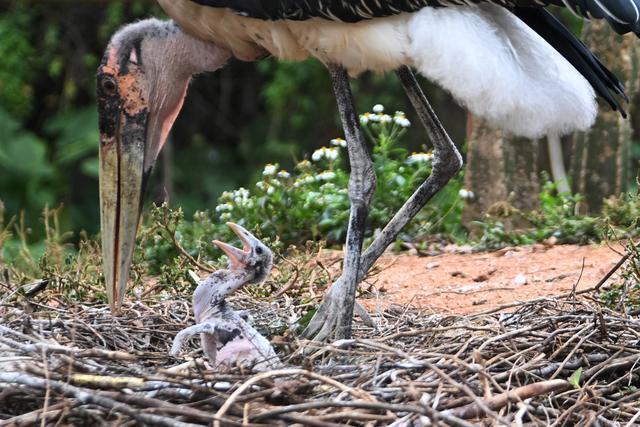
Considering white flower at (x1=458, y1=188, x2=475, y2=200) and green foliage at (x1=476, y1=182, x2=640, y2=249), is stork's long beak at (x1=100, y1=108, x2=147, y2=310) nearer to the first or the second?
green foliage at (x1=476, y1=182, x2=640, y2=249)

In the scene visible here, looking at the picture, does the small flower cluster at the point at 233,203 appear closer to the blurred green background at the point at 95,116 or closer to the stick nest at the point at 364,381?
the stick nest at the point at 364,381

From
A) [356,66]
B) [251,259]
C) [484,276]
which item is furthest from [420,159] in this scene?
[251,259]

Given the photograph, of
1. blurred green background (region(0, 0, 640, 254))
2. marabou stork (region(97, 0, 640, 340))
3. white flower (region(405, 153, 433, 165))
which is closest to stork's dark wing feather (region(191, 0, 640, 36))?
marabou stork (region(97, 0, 640, 340))

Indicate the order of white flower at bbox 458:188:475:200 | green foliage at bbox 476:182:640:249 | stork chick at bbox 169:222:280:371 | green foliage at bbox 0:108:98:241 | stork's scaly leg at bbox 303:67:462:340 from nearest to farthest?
stork chick at bbox 169:222:280:371 → stork's scaly leg at bbox 303:67:462:340 → green foliage at bbox 476:182:640:249 → white flower at bbox 458:188:475:200 → green foliage at bbox 0:108:98:241

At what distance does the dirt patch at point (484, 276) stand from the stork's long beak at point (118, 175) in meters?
1.09

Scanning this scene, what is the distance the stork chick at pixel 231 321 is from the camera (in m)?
4.07

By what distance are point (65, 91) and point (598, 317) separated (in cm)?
875

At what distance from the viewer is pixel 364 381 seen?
3.72 meters

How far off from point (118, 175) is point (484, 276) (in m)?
1.97

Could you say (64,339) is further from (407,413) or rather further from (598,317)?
(598,317)

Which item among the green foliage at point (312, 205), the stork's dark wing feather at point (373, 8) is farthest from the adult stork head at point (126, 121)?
the green foliage at point (312, 205)

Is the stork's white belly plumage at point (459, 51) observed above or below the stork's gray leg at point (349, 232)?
above

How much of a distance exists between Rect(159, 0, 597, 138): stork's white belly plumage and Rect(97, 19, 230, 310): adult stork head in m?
0.16

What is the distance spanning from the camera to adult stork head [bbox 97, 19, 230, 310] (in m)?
4.89
